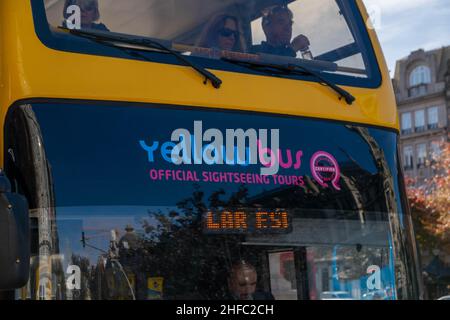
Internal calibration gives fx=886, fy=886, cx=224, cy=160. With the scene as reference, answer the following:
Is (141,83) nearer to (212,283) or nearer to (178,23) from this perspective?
(178,23)

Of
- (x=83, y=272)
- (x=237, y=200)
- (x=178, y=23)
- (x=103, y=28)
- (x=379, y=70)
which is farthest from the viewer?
(x=379, y=70)

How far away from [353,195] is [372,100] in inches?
27.8

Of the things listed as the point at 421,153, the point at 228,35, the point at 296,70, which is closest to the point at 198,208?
the point at 296,70

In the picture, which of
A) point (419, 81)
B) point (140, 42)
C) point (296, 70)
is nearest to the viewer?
point (140, 42)

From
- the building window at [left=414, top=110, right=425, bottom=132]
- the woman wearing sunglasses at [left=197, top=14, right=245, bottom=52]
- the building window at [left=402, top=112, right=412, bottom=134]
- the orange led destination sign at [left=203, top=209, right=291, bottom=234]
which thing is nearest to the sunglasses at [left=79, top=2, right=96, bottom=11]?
the woman wearing sunglasses at [left=197, top=14, right=245, bottom=52]

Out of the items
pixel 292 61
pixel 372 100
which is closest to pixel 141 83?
pixel 292 61

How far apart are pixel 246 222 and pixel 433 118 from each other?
65.9m

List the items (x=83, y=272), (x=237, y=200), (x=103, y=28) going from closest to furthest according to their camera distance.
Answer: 1. (x=83, y=272)
2. (x=237, y=200)
3. (x=103, y=28)

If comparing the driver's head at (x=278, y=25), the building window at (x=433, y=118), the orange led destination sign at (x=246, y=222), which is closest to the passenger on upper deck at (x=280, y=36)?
the driver's head at (x=278, y=25)

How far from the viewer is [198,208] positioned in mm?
4301

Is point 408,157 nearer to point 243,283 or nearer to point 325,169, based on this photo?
point 325,169

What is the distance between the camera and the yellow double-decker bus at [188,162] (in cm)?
410

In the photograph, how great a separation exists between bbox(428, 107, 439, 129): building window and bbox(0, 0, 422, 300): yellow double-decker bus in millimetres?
64264

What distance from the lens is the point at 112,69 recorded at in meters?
4.45
